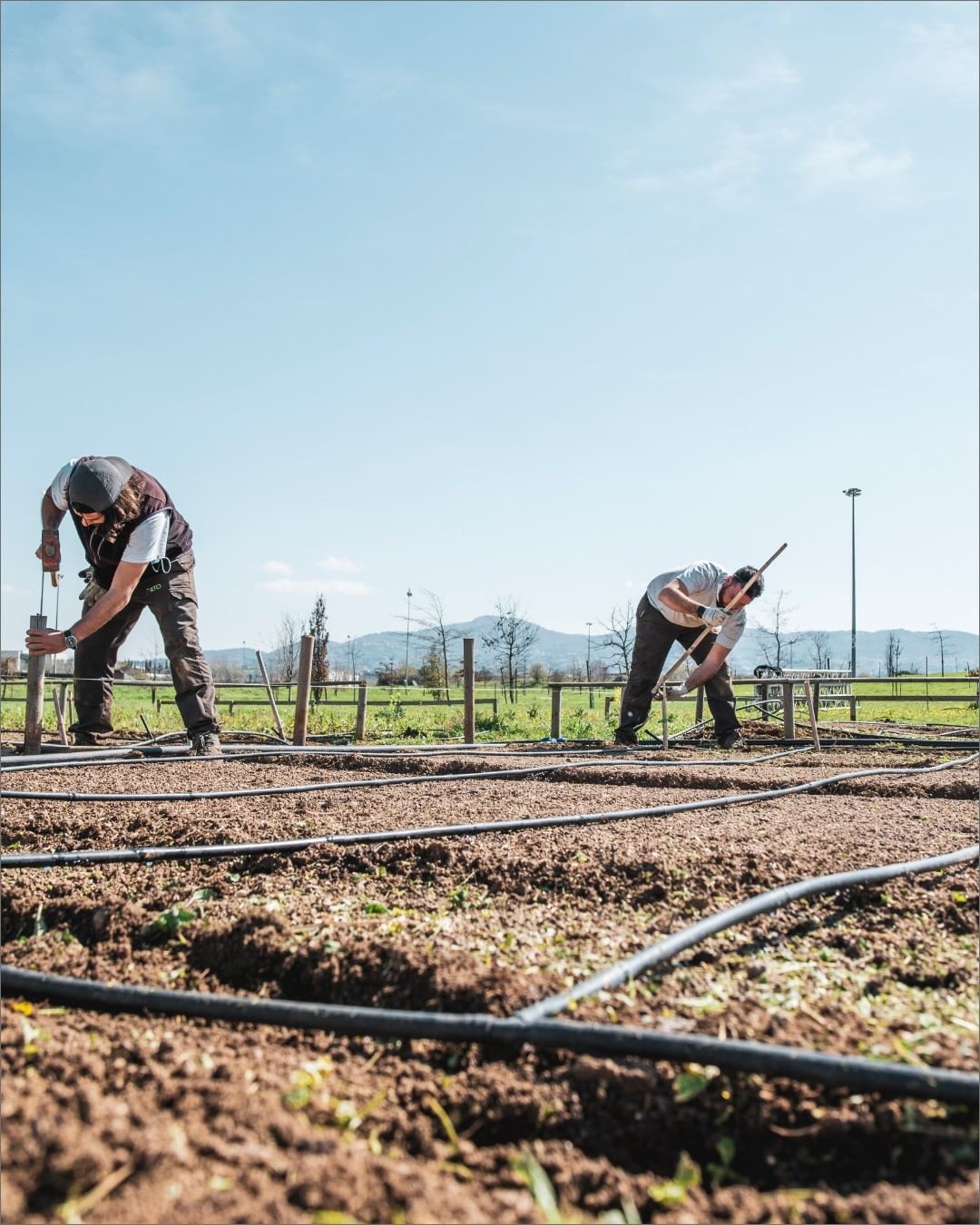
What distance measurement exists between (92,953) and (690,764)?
3.96m

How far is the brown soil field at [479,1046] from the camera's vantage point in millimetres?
1133

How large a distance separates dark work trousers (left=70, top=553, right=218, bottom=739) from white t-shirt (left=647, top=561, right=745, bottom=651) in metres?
3.88

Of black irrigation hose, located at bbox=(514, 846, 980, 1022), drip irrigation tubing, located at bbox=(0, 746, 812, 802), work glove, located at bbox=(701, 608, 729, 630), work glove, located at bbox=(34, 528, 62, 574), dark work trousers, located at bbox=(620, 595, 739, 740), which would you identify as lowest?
drip irrigation tubing, located at bbox=(0, 746, 812, 802)

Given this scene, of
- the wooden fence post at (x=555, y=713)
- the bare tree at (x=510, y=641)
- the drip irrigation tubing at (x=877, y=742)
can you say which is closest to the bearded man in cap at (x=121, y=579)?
the drip irrigation tubing at (x=877, y=742)

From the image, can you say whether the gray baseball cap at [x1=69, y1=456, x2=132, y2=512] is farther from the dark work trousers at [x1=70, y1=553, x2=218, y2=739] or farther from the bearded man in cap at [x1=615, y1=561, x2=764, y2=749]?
the bearded man in cap at [x1=615, y1=561, x2=764, y2=749]

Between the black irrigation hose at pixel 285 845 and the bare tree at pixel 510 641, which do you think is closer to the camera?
the black irrigation hose at pixel 285 845

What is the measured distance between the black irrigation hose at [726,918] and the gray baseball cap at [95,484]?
14.2ft

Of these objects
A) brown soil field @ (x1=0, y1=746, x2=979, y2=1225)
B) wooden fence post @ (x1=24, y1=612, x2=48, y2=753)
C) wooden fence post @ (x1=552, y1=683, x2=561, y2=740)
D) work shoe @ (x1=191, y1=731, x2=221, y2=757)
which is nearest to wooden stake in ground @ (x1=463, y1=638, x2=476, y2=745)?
wooden fence post @ (x1=552, y1=683, x2=561, y2=740)

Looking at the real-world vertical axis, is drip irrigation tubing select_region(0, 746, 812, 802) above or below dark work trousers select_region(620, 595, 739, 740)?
below

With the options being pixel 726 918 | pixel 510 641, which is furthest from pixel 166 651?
pixel 510 641

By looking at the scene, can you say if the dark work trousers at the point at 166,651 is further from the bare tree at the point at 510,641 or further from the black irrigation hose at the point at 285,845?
the bare tree at the point at 510,641

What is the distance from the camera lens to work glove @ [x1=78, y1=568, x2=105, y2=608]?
19.6ft

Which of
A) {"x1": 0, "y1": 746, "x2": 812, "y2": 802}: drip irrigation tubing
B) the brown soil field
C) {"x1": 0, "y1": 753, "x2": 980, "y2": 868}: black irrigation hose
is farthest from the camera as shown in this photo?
{"x1": 0, "y1": 746, "x2": 812, "y2": 802}: drip irrigation tubing

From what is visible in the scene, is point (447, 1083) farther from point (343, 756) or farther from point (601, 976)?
point (343, 756)
